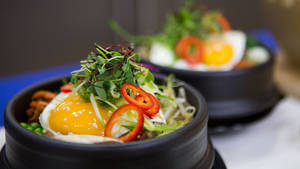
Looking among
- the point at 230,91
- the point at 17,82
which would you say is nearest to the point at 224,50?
the point at 230,91

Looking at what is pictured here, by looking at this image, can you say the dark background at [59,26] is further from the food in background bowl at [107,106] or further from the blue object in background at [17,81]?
the food in background bowl at [107,106]

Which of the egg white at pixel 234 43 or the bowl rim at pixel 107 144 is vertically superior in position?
the bowl rim at pixel 107 144

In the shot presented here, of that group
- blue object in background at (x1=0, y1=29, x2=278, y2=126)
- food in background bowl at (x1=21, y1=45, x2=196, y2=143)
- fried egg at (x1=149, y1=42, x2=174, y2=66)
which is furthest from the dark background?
food in background bowl at (x1=21, y1=45, x2=196, y2=143)

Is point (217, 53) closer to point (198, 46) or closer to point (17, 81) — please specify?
point (198, 46)

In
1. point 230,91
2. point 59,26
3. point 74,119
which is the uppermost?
point 74,119

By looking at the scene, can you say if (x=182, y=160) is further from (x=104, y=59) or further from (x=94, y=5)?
(x=94, y=5)

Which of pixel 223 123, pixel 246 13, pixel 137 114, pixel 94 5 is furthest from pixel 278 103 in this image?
pixel 246 13

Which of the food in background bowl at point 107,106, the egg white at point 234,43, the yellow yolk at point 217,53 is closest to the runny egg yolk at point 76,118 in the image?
the food in background bowl at point 107,106

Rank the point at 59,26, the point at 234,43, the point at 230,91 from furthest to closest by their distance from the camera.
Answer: the point at 59,26, the point at 234,43, the point at 230,91
